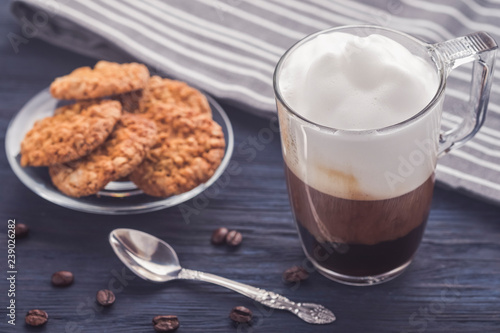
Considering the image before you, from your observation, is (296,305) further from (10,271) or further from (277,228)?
(10,271)

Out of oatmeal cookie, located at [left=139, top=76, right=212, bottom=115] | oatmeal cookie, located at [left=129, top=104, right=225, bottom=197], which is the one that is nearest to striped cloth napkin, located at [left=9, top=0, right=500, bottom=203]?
oatmeal cookie, located at [left=139, top=76, right=212, bottom=115]

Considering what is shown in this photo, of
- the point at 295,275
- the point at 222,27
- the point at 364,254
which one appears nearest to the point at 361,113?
the point at 364,254

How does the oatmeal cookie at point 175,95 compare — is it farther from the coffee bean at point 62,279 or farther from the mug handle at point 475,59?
the mug handle at point 475,59

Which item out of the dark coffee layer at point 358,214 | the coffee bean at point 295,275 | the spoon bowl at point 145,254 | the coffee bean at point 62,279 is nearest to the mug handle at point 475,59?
the dark coffee layer at point 358,214

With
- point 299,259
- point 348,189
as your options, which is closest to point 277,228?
point 299,259

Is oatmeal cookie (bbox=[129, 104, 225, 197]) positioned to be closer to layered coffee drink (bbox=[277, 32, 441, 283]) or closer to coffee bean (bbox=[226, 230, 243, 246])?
coffee bean (bbox=[226, 230, 243, 246])

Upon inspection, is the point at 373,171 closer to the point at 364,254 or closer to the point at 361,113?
the point at 361,113
